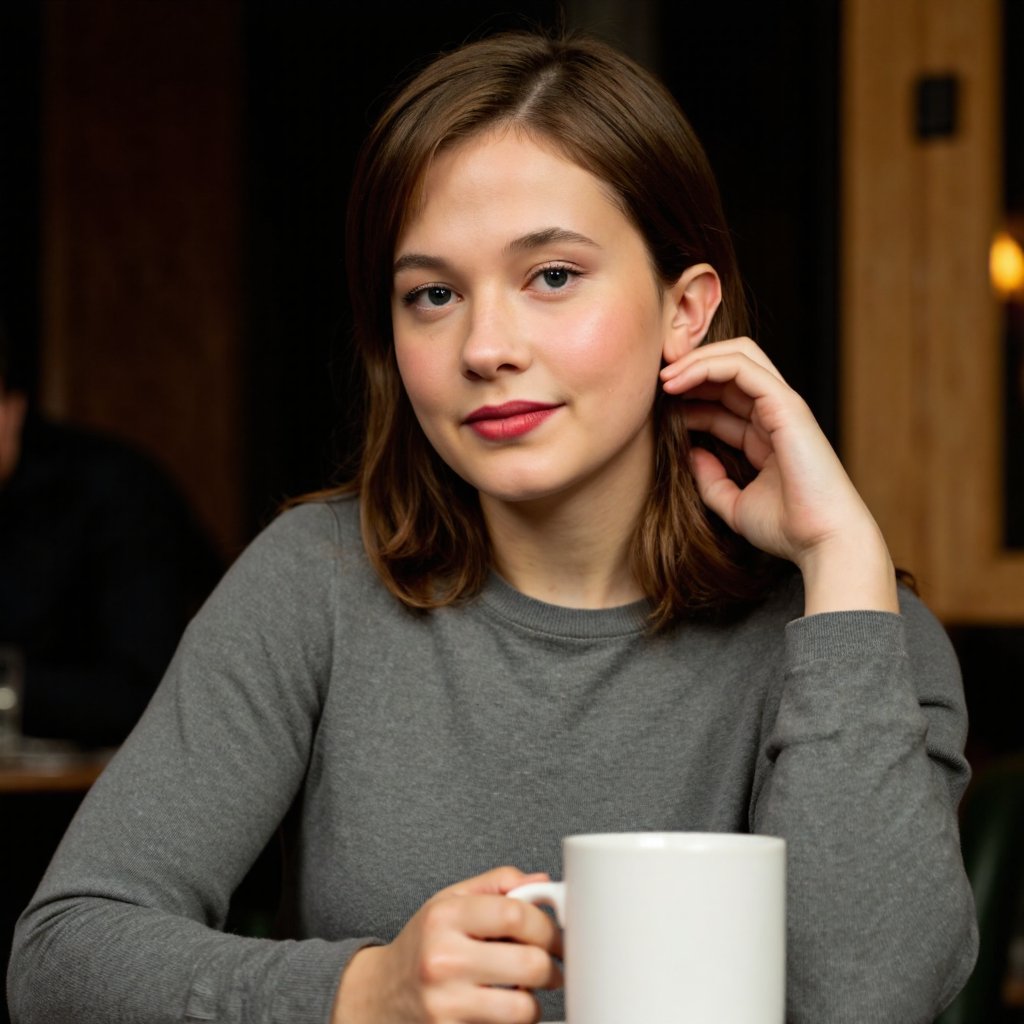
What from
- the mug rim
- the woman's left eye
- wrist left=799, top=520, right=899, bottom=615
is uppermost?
the woman's left eye

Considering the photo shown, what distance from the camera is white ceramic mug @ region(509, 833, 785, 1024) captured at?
740 millimetres

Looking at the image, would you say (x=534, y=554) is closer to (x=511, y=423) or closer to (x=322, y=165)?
(x=511, y=423)

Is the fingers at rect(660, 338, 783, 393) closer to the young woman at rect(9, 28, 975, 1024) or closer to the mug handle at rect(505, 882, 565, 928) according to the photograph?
the young woman at rect(9, 28, 975, 1024)

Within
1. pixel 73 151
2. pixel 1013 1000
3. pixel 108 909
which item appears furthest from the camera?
pixel 73 151

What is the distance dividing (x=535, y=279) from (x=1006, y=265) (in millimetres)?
1576

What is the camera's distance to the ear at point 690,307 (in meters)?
1.33

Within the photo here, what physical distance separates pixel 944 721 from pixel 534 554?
0.37 meters

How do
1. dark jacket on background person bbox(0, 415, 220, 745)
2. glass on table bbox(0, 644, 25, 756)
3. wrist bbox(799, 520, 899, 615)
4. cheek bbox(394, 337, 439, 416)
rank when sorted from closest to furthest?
wrist bbox(799, 520, 899, 615) < cheek bbox(394, 337, 439, 416) < glass on table bbox(0, 644, 25, 756) < dark jacket on background person bbox(0, 415, 220, 745)

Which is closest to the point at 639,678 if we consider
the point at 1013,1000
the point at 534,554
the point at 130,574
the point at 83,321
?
the point at 534,554

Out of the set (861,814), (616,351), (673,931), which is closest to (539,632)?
(616,351)

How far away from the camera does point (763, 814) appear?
1.08 meters

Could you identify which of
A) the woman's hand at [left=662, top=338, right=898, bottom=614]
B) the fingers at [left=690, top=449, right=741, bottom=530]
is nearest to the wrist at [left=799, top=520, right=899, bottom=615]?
the woman's hand at [left=662, top=338, right=898, bottom=614]

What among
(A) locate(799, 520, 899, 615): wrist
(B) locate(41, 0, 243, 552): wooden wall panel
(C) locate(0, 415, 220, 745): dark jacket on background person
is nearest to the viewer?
(A) locate(799, 520, 899, 615): wrist

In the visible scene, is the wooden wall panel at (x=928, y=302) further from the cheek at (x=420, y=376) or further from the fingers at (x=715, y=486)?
the cheek at (x=420, y=376)
